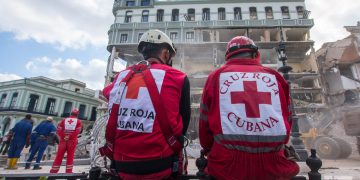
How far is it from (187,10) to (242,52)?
29406 mm

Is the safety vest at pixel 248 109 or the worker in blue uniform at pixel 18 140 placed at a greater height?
the safety vest at pixel 248 109

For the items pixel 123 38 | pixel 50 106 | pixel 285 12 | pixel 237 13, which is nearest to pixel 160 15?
pixel 123 38

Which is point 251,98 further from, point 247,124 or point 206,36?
point 206,36

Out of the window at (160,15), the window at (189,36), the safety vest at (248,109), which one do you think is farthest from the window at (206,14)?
the safety vest at (248,109)

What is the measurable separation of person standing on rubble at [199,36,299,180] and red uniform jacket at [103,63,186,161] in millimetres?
312

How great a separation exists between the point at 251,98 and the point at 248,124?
0.68ft

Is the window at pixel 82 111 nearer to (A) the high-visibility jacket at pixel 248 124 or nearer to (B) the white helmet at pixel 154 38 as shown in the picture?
(B) the white helmet at pixel 154 38

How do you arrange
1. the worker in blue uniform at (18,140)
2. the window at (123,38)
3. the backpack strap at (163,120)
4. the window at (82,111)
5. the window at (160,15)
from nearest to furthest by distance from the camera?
the backpack strap at (163,120) < the worker in blue uniform at (18,140) < the window at (123,38) < the window at (160,15) < the window at (82,111)

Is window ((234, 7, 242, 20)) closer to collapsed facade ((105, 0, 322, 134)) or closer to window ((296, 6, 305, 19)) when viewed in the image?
collapsed facade ((105, 0, 322, 134))

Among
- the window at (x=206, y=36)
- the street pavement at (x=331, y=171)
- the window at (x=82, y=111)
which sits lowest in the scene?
the street pavement at (x=331, y=171)

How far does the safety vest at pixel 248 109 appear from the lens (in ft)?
4.82

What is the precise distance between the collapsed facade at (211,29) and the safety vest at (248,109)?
71.4ft

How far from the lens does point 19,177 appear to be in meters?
2.00

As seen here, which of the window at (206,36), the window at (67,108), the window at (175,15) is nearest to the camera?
the window at (206,36)
